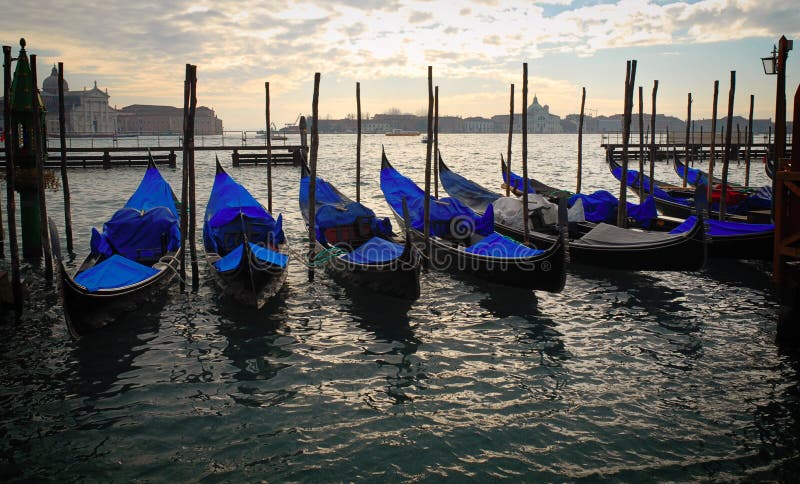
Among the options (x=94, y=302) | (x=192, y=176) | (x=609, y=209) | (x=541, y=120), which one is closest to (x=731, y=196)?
(x=609, y=209)

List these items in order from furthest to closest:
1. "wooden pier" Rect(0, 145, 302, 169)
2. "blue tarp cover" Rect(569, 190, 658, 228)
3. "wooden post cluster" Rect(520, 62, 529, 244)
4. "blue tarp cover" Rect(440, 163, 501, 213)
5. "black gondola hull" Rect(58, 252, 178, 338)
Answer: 1. "wooden pier" Rect(0, 145, 302, 169)
2. "blue tarp cover" Rect(440, 163, 501, 213)
3. "blue tarp cover" Rect(569, 190, 658, 228)
4. "wooden post cluster" Rect(520, 62, 529, 244)
5. "black gondola hull" Rect(58, 252, 178, 338)

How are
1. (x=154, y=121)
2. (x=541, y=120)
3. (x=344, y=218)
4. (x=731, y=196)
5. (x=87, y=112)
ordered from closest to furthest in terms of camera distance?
1. (x=344, y=218)
2. (x=731, y=196)
3. (x=87, y=112)
4. (x=154, y=121)
5. (x=541, y=120)

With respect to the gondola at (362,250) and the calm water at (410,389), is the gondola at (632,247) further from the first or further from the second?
the gondola at (362,250)

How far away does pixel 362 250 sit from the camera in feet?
27.6

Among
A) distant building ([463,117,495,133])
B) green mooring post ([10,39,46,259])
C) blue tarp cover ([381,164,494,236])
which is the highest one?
distant building ([463,117,495,133])

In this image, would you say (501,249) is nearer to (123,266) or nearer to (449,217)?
(449,217)

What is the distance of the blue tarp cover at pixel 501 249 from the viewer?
8.07 meters

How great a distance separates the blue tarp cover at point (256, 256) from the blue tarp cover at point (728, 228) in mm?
5867

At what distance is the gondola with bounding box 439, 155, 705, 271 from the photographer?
820 cm

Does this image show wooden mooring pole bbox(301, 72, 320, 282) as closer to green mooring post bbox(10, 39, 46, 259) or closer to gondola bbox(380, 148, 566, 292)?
gondola bbox(380, 148, 566, 292)

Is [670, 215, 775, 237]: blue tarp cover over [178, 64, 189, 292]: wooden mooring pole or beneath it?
beneath

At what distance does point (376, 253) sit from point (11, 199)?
4.62m

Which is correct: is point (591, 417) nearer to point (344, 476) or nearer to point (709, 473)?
point (709, 473)

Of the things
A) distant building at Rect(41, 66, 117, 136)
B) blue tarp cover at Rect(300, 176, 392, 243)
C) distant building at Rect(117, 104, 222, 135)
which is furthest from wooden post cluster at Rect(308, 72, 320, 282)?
distant building at Rect(117, 104, 222, 135)
